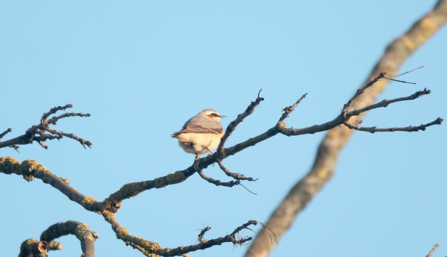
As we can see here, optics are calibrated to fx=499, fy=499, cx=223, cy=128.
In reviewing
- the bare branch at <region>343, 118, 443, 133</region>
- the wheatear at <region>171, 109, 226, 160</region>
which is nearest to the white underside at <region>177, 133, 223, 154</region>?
the wheatear at <region>171, 109, 226, 160</region>

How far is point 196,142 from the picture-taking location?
9.66m

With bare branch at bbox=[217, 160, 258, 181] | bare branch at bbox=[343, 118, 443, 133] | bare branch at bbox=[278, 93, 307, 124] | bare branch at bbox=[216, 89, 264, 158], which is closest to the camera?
bare branch at bbox=[343, 118, 443, 133]

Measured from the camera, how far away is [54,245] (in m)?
5.73

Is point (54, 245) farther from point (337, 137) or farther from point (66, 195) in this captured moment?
point (337, 137)

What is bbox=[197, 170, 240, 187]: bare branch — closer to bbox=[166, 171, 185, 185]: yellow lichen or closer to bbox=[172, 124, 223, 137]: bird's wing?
bbox=[166, 171, 185, 185]: yellow lichen

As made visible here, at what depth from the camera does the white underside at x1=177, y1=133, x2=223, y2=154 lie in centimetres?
959

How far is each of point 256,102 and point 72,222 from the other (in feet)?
8.18

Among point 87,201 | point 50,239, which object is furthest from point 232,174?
point 50,239

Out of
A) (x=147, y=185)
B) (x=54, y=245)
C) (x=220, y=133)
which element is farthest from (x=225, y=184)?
(x=220, y=133)

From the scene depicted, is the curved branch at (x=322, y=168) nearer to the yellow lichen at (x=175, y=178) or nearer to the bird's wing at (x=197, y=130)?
the yellow lichen at (x=175, y=178)

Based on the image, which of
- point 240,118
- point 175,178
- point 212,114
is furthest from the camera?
point 212,114

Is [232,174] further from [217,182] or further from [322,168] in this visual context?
[322,168]

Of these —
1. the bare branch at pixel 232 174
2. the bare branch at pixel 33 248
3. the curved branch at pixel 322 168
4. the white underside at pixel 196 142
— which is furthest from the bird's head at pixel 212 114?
the bare branch at pixel 33 248

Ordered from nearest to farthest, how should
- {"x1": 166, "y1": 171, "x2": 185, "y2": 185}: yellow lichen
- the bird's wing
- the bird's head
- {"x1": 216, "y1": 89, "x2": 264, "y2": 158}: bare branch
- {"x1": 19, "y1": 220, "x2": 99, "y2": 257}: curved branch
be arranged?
{"x1": 216, "y1": 89, "x2": 264, "y2": 158}: bare branch
{"x1": 19, "y1": 220, "x2": 99, "y2": 257}: curved branch
{"x1": 166, "y1": 171, "x2": 185, "y2": 185}: yellow lichen
the bird's wing
the bird's head
